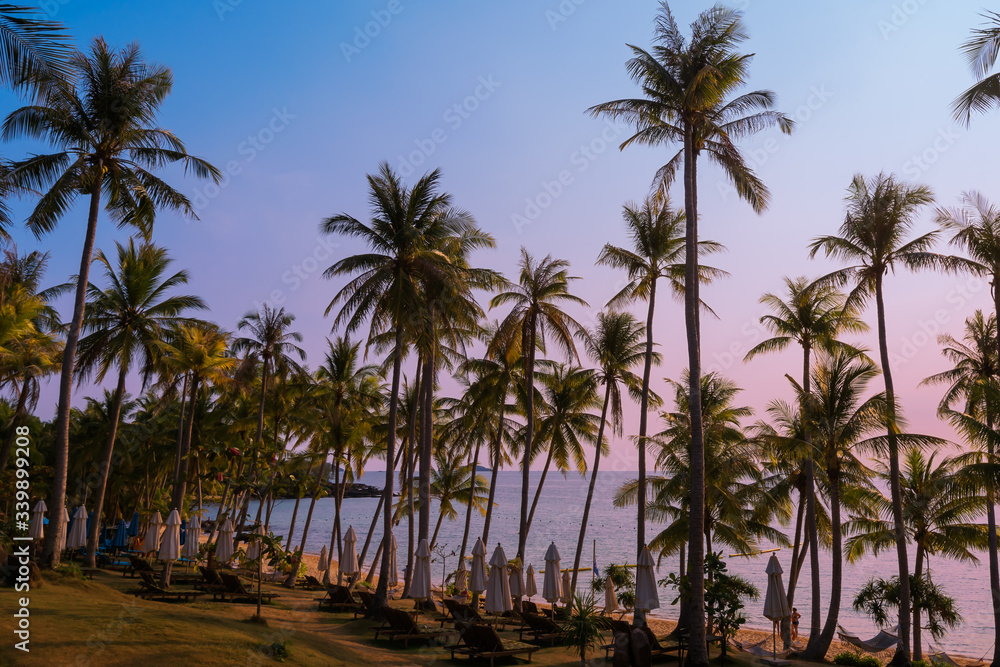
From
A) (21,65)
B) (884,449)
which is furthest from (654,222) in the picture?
(21,65)

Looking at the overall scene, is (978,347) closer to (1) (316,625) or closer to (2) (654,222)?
(2) (654,222)

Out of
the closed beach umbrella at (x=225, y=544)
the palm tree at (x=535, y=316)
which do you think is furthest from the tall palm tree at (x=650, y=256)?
the closed beach umbrella at (x=225, y=544)

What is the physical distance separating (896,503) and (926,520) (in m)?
3.74

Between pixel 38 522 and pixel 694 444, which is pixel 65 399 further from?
pixel 694 444

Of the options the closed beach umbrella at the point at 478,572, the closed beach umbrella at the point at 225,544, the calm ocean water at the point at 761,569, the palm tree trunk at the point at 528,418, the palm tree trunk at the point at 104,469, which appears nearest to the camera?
the closed beach umbrella at the point at 478,572

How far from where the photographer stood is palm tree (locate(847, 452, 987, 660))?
2214cm

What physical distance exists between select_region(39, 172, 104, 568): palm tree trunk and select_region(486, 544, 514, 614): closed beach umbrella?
33.6ft

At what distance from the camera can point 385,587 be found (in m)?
20.1

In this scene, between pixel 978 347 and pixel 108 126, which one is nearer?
pixel 108 126

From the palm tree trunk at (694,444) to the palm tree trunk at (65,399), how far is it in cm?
1451

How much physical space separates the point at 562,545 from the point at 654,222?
192 feet

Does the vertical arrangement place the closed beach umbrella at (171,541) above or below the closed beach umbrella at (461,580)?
above

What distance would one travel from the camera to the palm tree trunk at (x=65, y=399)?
52.0 ft

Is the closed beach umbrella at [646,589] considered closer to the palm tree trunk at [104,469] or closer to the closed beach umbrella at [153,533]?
the closed beach umbrella at [153,533]
